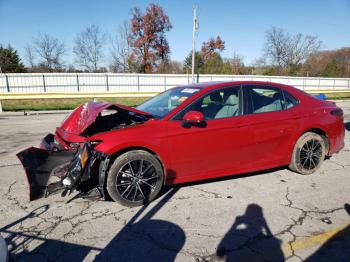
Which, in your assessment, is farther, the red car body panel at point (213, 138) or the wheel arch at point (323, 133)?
the wheel arch at point (323, 133)

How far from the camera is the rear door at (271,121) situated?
4.33 metres

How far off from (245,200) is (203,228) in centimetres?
98

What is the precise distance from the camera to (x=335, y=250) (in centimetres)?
278

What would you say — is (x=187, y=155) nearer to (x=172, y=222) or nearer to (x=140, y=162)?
(x=140, y=162)

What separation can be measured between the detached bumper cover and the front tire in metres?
0.68

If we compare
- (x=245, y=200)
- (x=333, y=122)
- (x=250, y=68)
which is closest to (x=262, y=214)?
(x=245, y=200)

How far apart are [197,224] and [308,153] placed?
8.73ft

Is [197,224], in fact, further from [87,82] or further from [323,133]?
[87,82]

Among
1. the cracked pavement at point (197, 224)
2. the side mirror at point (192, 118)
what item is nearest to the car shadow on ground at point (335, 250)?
the cracked pavement at point (197, 224)

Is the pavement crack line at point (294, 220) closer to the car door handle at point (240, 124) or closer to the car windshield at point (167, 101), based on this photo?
the car door handle at point (240, 124)

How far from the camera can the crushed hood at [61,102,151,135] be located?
377 centimetres

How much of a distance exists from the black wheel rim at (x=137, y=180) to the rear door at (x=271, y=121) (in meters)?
1.68

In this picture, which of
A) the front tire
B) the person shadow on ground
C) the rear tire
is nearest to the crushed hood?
the front tire

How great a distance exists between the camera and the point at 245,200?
3912 mm
